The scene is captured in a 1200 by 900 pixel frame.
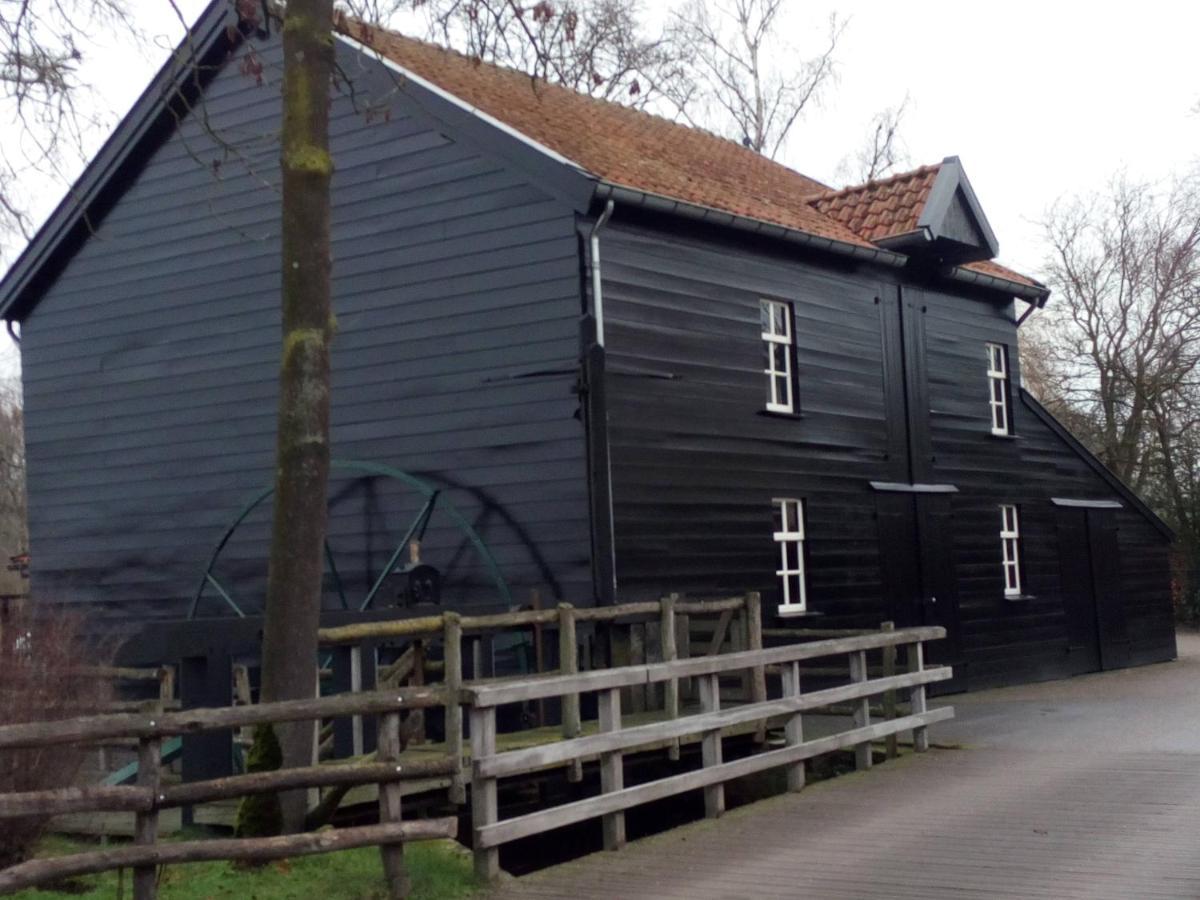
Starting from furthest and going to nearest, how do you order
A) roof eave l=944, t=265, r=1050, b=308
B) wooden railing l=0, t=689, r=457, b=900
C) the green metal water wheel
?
1. roof eave l=944, t=265, r=1050, b=308
2. the green metal water wheel
3. wooden railing l=0, t=689, r=457, b=900

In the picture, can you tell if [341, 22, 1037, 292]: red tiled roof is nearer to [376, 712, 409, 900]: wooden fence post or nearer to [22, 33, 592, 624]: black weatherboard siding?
[22, 33, 592, 624]: black weatherboard siding

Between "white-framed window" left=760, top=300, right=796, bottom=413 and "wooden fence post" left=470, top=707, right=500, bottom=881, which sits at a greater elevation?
"white-framed window" left=760, top=300, right=796, bottom=413

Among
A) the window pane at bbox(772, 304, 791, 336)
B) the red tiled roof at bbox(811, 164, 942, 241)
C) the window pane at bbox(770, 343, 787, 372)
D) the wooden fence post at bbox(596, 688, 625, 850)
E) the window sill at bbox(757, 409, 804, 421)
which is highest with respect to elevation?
the red tiled roof at bbox(811, 164, 942, 241)

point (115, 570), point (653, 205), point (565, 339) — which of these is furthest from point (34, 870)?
point (115, 570)

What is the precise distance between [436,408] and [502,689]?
27.6 feet

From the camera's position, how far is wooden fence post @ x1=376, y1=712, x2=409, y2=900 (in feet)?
26.2

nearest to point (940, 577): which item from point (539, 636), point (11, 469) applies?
point (539, 636)

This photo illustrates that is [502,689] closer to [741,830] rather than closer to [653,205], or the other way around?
[741,830]

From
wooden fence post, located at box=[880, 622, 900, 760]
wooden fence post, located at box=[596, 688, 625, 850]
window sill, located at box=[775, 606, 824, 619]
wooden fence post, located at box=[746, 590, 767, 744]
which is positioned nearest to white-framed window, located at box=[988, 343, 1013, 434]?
window sill, located at box=[775, 606, 824, 619]

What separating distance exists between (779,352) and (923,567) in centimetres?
407

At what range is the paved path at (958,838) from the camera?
8.20 meters

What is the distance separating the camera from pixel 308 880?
8164mm

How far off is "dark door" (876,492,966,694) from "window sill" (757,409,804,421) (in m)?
2.10

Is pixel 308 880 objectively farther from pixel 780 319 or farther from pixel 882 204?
pixel 882 204
